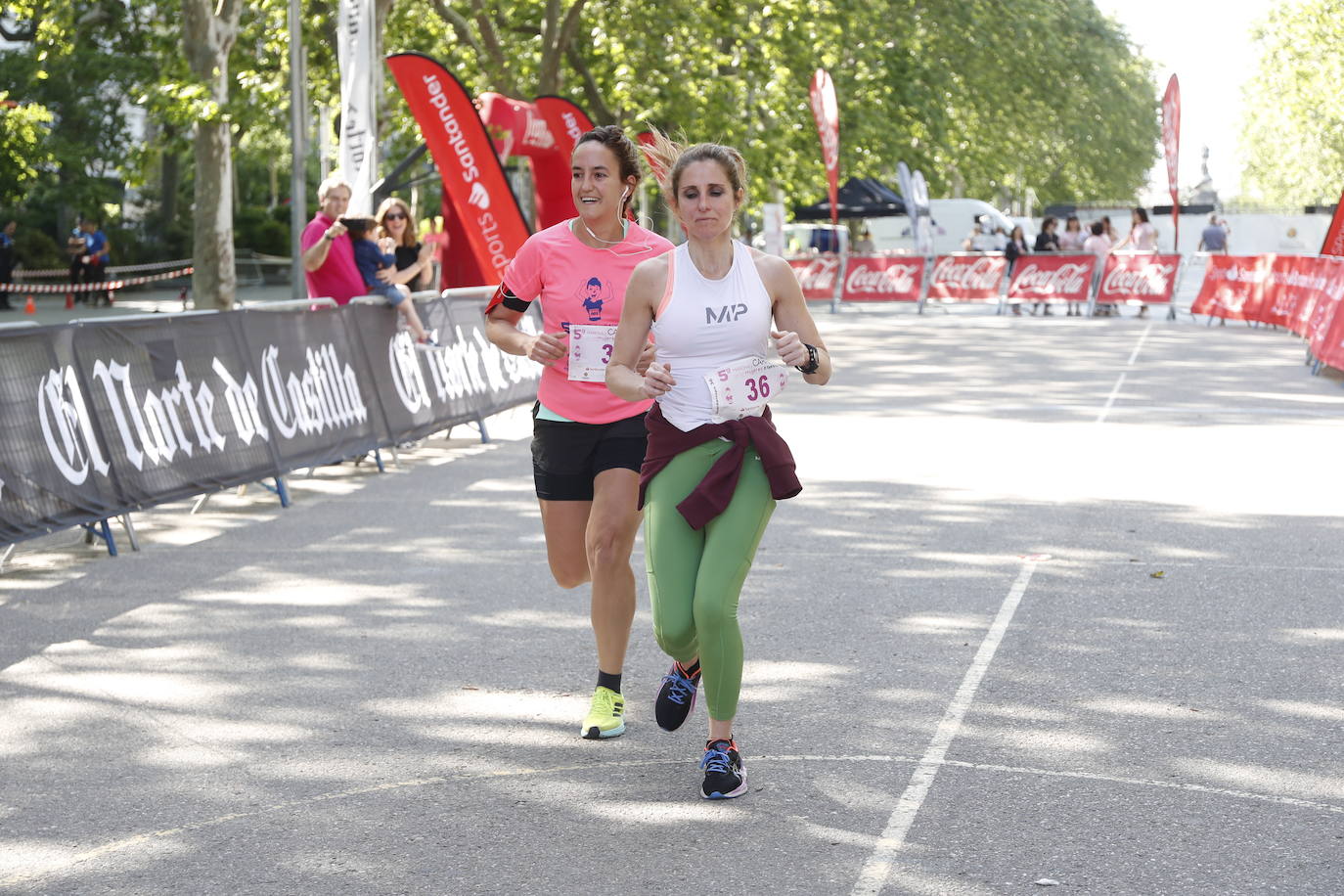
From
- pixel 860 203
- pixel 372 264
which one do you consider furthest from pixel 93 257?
pixel 372 264

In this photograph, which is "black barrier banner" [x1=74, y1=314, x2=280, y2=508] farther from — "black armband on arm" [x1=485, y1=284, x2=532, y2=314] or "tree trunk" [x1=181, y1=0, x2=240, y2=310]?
"tree trunk" [x1=181, y1=0, x2=240, y2=310]

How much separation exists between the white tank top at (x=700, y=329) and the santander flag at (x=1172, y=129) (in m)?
29.7

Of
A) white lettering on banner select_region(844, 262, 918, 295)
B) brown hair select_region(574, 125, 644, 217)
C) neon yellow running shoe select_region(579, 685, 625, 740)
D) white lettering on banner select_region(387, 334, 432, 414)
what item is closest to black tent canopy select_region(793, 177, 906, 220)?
white lettering on banner select_region(844, 262, 918, 295)

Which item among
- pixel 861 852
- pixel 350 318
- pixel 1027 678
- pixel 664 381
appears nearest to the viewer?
pixel 861 852

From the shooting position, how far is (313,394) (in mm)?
11688

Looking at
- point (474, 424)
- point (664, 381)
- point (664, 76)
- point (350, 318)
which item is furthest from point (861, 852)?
point (664, 76)

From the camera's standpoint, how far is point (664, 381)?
5.03 metres

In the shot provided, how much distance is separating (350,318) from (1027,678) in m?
7.01

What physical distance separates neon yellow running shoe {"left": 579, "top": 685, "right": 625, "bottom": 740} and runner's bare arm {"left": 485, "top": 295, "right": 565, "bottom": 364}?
1.12 m

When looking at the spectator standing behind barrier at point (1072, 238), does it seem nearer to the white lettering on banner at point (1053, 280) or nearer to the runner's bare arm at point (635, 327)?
the white lettering on banner at point (1053, 280)

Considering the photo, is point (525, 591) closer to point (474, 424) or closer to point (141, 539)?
point (141, 539)

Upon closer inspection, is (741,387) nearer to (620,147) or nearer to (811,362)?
(811,362)

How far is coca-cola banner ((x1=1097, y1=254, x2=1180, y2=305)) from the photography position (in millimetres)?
31016

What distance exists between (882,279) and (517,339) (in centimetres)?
2959
